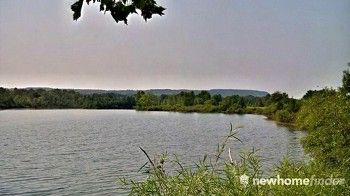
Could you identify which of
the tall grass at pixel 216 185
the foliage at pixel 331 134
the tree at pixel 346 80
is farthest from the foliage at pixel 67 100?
the tall grass at pixel 216 185

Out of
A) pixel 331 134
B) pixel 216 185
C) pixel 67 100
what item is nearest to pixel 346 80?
pixel 331 134

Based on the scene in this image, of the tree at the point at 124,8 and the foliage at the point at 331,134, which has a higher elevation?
the tree at the point at 124,8

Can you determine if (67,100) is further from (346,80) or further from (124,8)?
(124,8)

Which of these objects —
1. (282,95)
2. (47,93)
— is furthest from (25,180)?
(47,93)

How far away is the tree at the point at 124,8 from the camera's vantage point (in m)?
3.83

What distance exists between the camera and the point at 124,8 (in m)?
3.82

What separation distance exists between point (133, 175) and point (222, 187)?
49.7 feet

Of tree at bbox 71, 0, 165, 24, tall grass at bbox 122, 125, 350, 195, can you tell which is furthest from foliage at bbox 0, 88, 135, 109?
tree at bbox 71, 0, 165, 24

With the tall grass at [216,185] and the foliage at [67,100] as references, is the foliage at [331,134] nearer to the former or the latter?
the tall grass at [216,185]

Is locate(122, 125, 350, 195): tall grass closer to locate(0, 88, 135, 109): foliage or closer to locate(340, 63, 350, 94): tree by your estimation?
locate(340, 63, 350, 94): tree

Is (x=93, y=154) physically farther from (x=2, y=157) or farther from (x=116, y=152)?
(x=2, y=157)

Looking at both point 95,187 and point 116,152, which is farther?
point 116,152

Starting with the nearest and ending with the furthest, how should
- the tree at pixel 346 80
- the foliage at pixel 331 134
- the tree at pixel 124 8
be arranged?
the tree at pixel 124 8 → the foliage at pixel 331 134 → the tree at pixel 346 80

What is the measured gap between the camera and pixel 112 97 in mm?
137000
